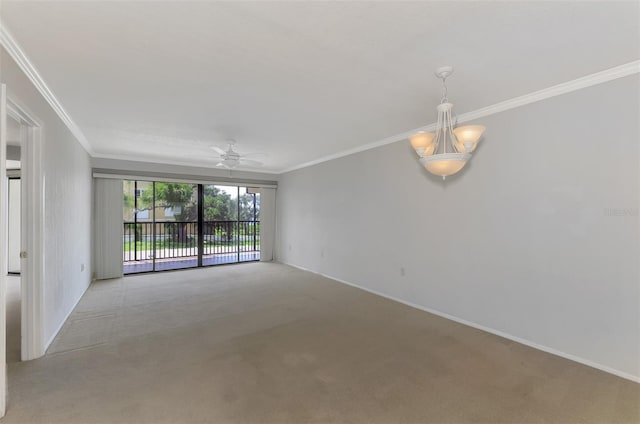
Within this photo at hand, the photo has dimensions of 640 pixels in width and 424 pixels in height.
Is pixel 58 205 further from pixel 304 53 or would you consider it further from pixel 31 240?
pixel 304 53

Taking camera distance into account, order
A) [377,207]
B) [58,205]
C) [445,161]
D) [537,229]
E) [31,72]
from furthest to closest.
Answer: [377,207] < [58,205] < [537,229] < [445,161] < [31,72]

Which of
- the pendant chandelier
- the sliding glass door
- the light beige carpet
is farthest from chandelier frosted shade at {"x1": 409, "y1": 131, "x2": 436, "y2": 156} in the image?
the sliding glass door

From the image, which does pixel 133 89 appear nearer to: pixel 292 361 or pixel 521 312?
pixel 292 361

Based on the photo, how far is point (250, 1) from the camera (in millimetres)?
1481

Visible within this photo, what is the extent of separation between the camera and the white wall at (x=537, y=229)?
2232 millimetres

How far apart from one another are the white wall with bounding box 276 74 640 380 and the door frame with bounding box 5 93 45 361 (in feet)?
13.1

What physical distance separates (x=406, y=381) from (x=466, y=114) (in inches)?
112

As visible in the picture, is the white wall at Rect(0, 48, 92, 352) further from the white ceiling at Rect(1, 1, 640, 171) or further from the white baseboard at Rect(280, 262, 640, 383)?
the white baseboard at Rect(280, 262, 640, 383)

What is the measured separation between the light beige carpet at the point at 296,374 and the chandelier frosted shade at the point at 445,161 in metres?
1.72

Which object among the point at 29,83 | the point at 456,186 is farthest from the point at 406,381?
the point at 29,83

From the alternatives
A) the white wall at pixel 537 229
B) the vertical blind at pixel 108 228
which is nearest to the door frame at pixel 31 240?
the vertical blind at pixel 108 228

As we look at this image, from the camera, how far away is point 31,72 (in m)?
2.19

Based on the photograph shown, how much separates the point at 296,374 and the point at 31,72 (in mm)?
3230

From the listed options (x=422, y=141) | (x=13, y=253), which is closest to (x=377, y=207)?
(x=422, y=141)
